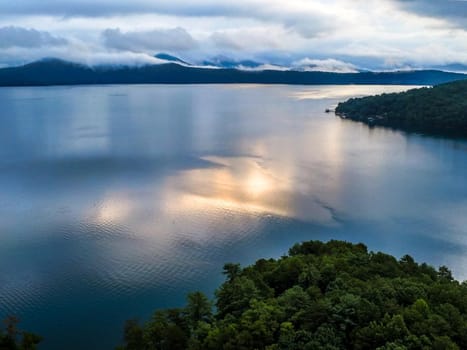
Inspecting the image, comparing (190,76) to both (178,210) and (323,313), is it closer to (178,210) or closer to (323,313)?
(178,210)

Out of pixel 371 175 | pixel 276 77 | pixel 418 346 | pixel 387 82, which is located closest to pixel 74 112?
pixel 371 175

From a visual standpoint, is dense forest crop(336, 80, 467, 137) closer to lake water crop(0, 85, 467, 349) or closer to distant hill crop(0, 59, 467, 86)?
lake water crop(0, 85, 467, 349)

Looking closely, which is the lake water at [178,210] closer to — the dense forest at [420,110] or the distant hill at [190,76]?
the dense forest at [420,110]

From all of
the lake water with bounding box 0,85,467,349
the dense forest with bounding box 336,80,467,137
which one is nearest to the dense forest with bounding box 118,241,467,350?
the lake water with bounding box 0,85,467,349

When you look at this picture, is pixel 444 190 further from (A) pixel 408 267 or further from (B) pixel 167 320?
(B) pixel 167 320

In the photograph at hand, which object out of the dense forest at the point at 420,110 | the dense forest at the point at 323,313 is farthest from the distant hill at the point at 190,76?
the dense forest at the point at 323,313

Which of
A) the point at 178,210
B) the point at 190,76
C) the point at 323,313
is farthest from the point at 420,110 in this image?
the point at 190,76

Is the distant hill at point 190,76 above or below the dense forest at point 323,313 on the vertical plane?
above
